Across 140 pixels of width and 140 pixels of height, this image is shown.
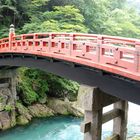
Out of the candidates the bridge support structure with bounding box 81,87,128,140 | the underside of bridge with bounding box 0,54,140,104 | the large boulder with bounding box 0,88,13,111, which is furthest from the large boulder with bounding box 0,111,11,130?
the bridge support structure with bounding box 81,87,128,140

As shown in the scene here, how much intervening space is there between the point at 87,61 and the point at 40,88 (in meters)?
15.1

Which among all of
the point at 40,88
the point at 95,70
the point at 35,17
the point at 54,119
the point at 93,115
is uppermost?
the point at 35,17

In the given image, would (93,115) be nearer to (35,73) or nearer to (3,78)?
(3,78)

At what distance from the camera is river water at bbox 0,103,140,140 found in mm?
18938

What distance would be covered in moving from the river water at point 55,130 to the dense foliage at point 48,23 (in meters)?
2.62

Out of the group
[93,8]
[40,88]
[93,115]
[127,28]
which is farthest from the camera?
[127,28]

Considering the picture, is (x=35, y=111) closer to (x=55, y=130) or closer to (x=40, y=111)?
(x=40, y=111)

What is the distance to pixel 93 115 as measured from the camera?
9.43 m

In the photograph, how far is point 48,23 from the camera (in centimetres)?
2373

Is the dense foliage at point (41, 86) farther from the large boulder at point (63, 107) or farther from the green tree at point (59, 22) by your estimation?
the green tree at point (59, 22)

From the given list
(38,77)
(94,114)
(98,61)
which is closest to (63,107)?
(38,77)

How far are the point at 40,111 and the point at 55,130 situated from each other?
3.07 meters

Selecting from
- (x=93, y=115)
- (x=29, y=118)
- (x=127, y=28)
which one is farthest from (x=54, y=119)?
(x=127, y=28)

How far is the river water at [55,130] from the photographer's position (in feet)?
62.1
